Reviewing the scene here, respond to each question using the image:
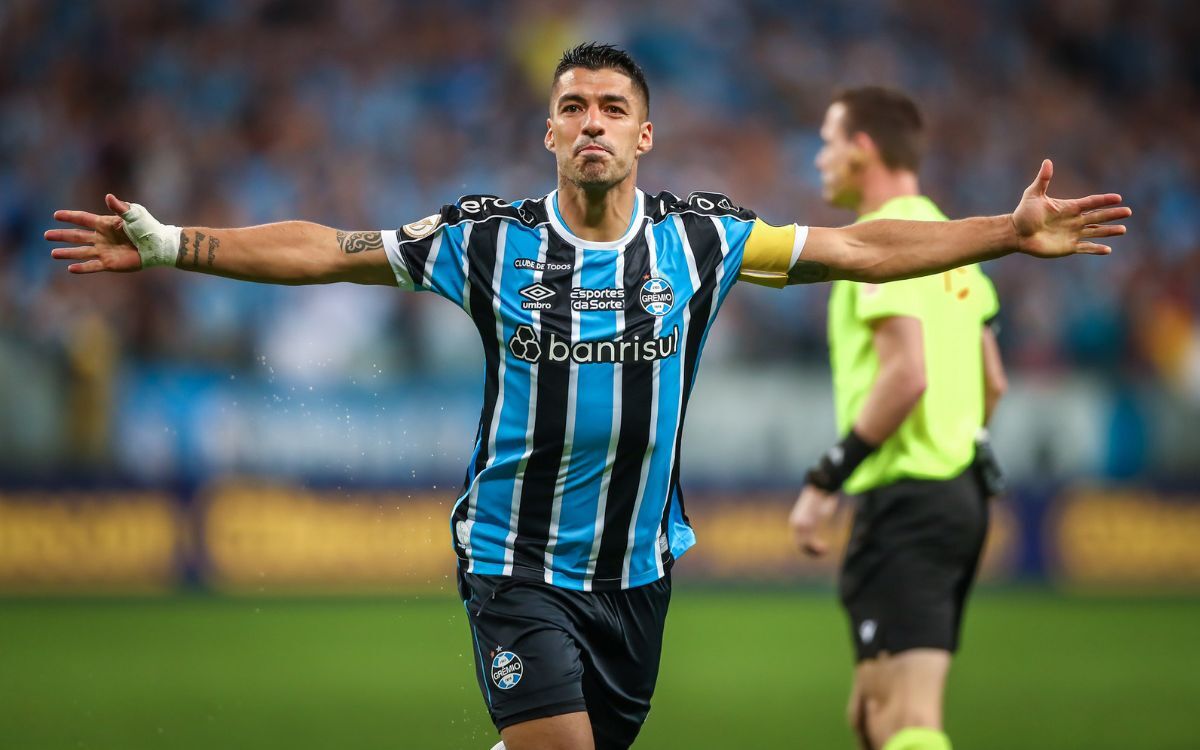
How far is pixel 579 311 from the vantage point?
14.3 feet

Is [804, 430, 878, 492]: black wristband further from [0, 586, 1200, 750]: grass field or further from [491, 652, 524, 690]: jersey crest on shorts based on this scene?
[0, 586, 1200, 750]: grass field

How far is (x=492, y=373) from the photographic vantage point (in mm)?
4461

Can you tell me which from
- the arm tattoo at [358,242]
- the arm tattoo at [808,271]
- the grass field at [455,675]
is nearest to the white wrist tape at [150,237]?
the arm tattoo at [358,242]

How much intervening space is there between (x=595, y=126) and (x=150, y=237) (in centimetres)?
130

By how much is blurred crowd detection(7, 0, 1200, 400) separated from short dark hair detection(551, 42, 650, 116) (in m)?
8.35

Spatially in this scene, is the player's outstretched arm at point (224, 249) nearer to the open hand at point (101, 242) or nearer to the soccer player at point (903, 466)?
the open hand at point (101, 242)

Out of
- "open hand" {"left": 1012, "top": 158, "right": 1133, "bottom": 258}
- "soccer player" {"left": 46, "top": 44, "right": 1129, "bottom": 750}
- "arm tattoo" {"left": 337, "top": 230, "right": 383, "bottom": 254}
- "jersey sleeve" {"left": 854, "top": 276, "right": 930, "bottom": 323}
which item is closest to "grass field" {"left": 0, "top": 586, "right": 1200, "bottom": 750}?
"jersey sleeve" {"left": 854, "top": 276, "right": 930, "bottom": 323}

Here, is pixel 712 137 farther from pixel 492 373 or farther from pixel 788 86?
pixel 492 373

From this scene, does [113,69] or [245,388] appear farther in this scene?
[113,69]

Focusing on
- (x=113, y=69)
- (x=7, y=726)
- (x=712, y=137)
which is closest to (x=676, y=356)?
(x=7, y=726)

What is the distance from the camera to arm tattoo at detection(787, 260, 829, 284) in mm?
4594

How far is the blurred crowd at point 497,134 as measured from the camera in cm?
1320

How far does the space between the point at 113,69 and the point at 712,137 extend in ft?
20.6

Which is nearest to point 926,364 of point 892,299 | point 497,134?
point 892,299
